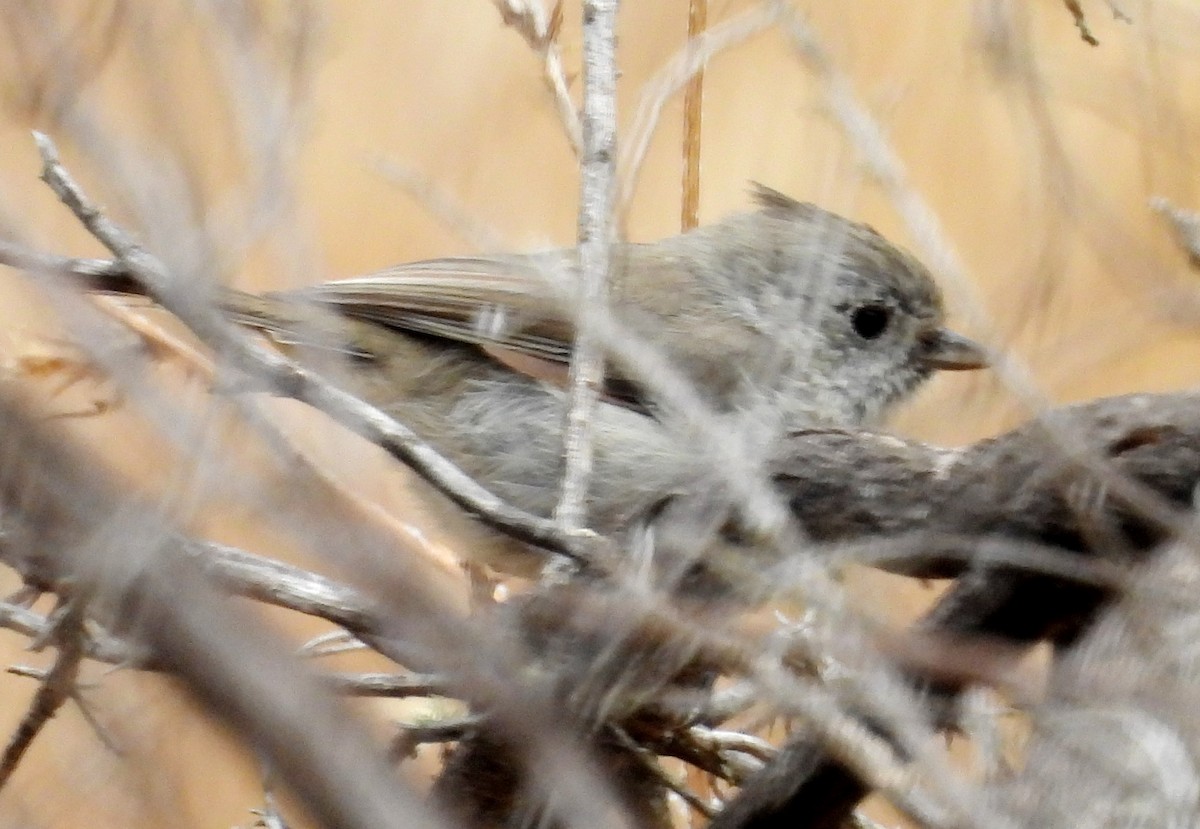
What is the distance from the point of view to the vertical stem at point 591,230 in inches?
42.4

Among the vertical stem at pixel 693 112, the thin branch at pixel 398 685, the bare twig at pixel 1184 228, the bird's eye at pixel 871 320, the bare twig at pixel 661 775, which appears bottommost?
the bare twig at pixel 661 775

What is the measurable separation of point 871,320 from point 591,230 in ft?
3.22

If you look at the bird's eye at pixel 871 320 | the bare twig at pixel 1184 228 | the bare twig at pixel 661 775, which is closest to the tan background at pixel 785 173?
the bare twig at pixel 1184 228

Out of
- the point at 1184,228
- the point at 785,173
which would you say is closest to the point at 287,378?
the point at 1184,228

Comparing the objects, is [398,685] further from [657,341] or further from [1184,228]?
[657,341]

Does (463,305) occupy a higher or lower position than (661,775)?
higher

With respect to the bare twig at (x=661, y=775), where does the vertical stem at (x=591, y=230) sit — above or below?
above

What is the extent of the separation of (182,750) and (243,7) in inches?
31.1

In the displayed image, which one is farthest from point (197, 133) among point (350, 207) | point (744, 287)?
point (350, 207)

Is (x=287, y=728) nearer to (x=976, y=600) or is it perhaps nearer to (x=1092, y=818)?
(x=1092, y=818)

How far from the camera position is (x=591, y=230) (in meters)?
1.07

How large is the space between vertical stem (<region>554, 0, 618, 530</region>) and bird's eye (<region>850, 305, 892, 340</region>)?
84cm

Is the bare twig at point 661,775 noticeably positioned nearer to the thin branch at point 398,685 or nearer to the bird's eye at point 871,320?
the thin branch at point 398,685

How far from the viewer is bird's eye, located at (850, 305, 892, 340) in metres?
1.93
